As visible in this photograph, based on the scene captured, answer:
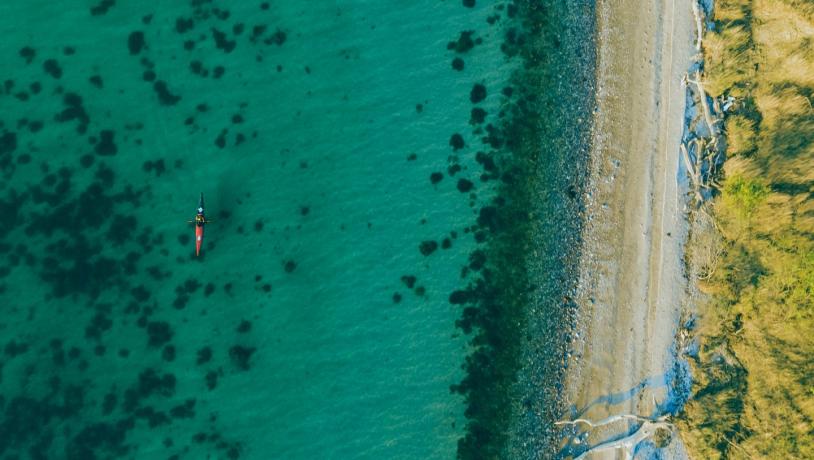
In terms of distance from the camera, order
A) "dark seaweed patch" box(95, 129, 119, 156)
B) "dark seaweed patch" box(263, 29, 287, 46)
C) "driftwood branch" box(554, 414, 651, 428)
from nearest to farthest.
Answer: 1. "driftwood branch" box(554, 414, 651, 428)
2. "dark seaweed patch" box(95, 129, 119, 156)
3. "dark seaweed patch" box(263, 29, 287, 46)

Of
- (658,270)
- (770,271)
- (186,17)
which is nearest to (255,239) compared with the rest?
(186,17)

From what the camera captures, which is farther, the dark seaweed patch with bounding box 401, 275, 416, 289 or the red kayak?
the dark seaweed patch with bounding box 401, 275, 416, 289

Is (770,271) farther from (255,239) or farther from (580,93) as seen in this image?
(255,239)

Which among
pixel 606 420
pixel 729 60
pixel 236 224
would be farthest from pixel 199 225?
pixel 729 60

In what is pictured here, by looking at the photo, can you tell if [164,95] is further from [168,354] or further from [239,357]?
[239,357]

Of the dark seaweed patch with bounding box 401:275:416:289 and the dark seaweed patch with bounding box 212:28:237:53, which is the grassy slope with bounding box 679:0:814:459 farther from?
the dark seaweed patch with bounding box 212:28:237:53

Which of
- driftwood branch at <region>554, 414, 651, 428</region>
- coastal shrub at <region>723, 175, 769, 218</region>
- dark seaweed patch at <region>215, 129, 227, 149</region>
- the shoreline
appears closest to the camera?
coastal shrub at <region>723, 175, 769, 218</region>

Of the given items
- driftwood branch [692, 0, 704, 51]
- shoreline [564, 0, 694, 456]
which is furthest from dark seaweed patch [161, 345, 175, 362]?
driftwood branch [692, 0, 704, 51]
